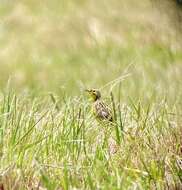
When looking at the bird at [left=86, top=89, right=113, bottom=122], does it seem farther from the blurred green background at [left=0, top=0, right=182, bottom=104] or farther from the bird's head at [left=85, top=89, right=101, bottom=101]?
the blurred green background at [left=0, top=0, right=182, bottom=104]

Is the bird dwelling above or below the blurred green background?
below

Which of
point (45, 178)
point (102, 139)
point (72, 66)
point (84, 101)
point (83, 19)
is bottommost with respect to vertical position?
point (45, 178)

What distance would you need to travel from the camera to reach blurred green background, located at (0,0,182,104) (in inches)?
392

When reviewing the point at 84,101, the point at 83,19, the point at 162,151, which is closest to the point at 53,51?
the point at 83,19

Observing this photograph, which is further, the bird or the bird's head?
the bird's head

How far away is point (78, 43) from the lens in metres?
11.3

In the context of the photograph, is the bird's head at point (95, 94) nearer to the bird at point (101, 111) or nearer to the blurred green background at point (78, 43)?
the bird at point (101, 111)

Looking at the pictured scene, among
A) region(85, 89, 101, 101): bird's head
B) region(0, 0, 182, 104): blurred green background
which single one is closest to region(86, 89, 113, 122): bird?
region(85, 89, 101, 101): bird's head

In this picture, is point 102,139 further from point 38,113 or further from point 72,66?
point 72,66

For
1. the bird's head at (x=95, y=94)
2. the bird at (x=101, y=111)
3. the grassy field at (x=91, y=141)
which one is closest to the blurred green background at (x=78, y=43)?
the grassy field at (x=91, y=141)

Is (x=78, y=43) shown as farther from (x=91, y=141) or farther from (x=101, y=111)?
(x=91, y=141)

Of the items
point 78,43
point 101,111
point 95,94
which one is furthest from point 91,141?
point 78,43

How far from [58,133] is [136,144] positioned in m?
0.41

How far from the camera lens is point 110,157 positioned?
4266 millimetres
